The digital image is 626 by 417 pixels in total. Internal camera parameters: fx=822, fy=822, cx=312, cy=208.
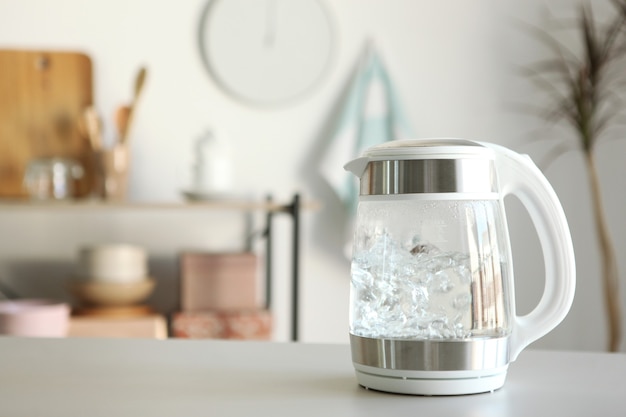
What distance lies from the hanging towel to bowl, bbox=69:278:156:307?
658 mm

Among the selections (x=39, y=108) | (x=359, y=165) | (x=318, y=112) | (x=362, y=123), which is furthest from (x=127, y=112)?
(x=359, y=165)

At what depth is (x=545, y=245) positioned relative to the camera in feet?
1.89

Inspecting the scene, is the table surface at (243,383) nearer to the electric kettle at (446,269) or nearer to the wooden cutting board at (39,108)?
the electric kettle at (446,269)

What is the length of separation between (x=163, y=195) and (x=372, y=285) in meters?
1.98

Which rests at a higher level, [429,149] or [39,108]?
[39,108]

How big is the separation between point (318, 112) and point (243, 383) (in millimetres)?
2058

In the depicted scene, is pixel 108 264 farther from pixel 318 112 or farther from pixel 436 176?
pixel 436 176

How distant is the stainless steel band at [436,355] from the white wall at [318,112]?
200 cm

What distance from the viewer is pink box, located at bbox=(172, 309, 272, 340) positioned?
218 cm

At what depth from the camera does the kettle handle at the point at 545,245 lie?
22.4 inches

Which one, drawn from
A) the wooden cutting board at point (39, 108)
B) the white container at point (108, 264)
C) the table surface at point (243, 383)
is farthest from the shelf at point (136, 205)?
the table surface at point (243, 383)

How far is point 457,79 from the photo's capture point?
2594 millimetres

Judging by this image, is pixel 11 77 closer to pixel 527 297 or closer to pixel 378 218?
pixel 527 297

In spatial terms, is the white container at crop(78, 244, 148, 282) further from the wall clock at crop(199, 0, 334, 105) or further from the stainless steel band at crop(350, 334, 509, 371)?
the stainless steel band at crop(350, 334, 509, 371)
